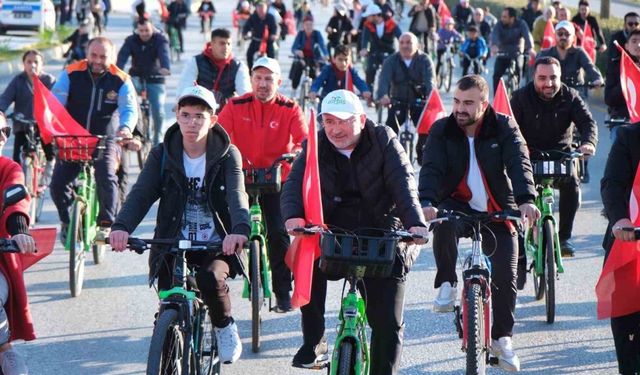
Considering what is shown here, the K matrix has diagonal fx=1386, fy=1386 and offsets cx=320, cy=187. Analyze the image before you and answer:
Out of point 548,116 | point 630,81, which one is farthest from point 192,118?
point 548,116

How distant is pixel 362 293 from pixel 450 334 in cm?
241

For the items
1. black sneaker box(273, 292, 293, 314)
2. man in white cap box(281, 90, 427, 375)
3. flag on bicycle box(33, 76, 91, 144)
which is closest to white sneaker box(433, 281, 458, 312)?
black sneaker box(273, 292, 293, 314)

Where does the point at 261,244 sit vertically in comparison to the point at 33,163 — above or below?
below

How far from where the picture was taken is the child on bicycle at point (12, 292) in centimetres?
678

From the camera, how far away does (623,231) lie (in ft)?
22.1

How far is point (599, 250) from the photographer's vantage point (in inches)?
491

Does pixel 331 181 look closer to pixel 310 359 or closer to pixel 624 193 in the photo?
pixel 310 359

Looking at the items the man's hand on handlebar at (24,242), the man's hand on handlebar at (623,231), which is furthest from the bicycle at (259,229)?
the man's hand on handlebar at (623,231)

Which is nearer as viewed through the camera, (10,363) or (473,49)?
(10,363)

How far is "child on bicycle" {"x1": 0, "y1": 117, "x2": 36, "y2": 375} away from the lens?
6777mm

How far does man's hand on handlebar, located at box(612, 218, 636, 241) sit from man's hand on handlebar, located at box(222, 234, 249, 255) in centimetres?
182

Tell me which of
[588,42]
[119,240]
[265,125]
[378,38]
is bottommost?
[119,240]

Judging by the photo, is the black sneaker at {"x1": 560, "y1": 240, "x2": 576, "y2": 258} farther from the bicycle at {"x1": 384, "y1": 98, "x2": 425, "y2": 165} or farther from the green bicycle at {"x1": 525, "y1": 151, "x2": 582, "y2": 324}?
the bicycle at {"x1": 384, "y1": 98, "x2": 425, "y2": 165}

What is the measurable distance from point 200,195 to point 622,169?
218cm
